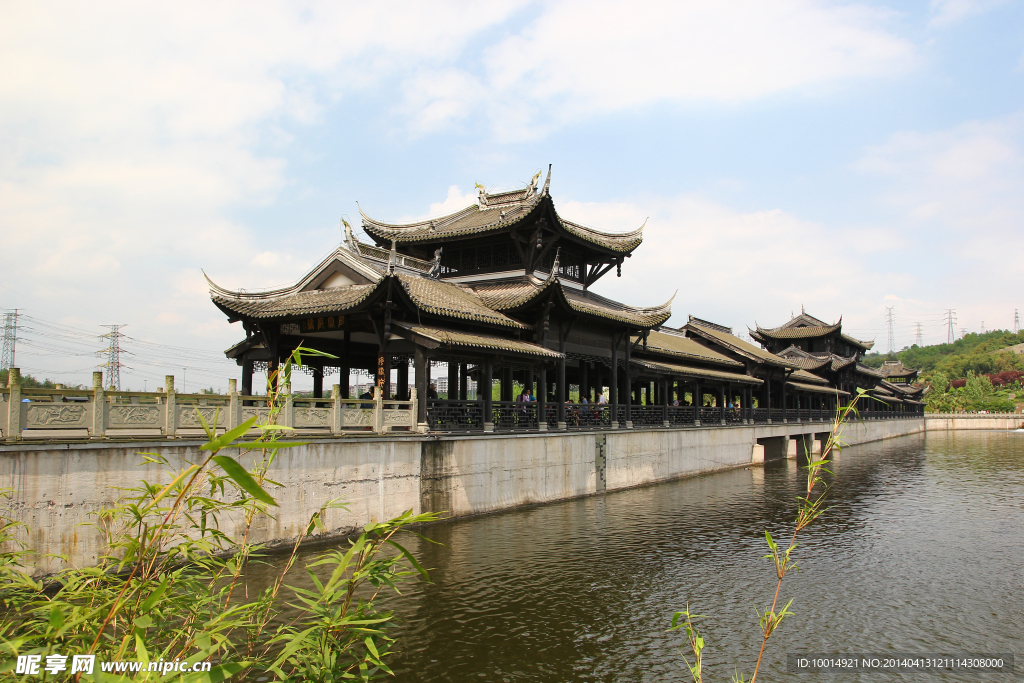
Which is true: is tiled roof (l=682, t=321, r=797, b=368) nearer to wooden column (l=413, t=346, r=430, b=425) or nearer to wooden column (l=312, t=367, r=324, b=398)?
wooden column (l=312, t=367, r=324, b=398)

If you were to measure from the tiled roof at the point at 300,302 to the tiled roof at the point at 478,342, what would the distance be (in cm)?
157

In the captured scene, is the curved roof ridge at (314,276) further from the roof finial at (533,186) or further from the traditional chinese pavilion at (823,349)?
the traditional chinese pavilion at (823,349)

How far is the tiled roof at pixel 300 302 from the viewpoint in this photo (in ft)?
52.0

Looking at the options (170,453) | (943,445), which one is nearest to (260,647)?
(170,453)

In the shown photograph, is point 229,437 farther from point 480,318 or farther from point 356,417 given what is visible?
point 480,318

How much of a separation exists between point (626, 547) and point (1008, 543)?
905 cm

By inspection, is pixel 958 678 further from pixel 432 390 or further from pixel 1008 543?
pixel 432 390

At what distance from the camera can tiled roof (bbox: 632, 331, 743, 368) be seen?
28.9m

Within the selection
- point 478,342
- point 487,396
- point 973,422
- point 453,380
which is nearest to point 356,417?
point 478,342

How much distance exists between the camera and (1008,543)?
15.0 meters

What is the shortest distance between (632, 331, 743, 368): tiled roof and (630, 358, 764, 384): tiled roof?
603 millimetres

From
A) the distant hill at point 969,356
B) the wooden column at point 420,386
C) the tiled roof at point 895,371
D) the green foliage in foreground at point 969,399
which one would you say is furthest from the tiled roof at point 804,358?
the distant hill at point 969,356

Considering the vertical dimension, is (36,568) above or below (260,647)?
above

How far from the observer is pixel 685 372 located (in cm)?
2811
